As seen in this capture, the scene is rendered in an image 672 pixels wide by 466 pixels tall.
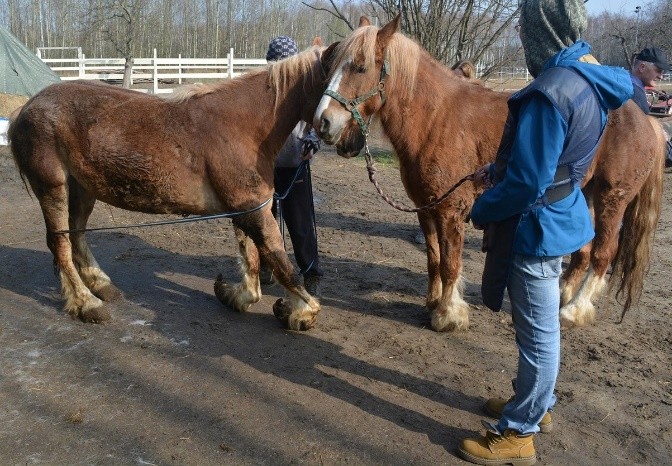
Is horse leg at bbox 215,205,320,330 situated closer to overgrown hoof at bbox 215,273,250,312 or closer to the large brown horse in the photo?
overgrown hoof at bbox 215,273,250,312

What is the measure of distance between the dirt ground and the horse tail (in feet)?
1.29

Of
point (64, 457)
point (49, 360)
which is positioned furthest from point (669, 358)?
point (49, 360)

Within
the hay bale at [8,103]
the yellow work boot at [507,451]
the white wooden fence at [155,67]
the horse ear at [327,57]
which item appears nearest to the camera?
the yellow work boot at [507,451]

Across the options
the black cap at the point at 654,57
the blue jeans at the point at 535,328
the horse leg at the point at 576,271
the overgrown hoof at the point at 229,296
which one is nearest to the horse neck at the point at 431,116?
the horse leg at the point at 576,271

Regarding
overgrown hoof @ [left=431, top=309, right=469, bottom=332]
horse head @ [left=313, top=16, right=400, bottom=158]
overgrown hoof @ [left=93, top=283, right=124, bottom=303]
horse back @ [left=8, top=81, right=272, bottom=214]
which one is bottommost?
overgrown hoof @ [left=93, top=283, right=124, bottom=303]

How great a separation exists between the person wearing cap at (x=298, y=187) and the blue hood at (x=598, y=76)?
2177mm

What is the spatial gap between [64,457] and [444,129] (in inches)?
113

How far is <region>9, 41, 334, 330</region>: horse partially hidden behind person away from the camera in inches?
148

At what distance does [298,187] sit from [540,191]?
8.10 feet

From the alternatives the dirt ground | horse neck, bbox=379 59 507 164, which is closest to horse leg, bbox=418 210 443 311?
the dirt ground

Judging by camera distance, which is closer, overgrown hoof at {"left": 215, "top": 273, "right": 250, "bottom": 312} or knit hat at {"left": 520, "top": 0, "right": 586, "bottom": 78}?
knit hat at {"left": 520, "top": 0, "right": 586, "bottom": 78}

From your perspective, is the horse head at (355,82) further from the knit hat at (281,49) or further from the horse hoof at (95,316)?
the horse hoof at (95,316)

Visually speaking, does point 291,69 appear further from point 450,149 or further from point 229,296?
point 229,296

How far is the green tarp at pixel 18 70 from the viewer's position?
12.2 metres
